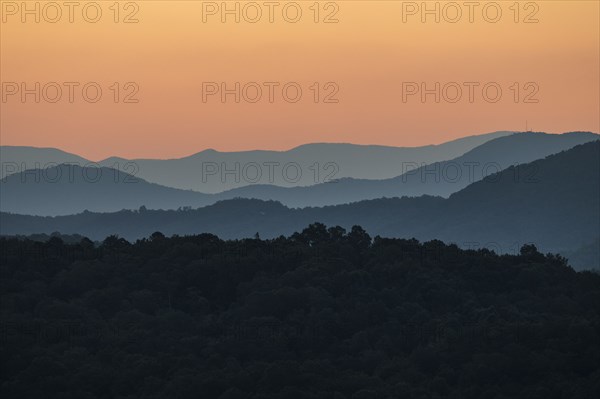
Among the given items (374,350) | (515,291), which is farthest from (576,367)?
(515,291)

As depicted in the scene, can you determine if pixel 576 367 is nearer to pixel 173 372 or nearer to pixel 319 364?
pixel 319 364

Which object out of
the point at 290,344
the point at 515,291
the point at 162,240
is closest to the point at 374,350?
the point at 290,344

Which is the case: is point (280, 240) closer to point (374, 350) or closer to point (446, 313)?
point (446, 313)

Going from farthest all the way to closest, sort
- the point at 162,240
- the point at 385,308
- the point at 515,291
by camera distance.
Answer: the point at 162,240
the point at 515,291
the point at 385,308

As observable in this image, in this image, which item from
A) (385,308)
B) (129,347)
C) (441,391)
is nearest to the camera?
(441,391)

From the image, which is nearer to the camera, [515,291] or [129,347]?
[129,347]

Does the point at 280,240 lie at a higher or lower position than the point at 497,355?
higher
